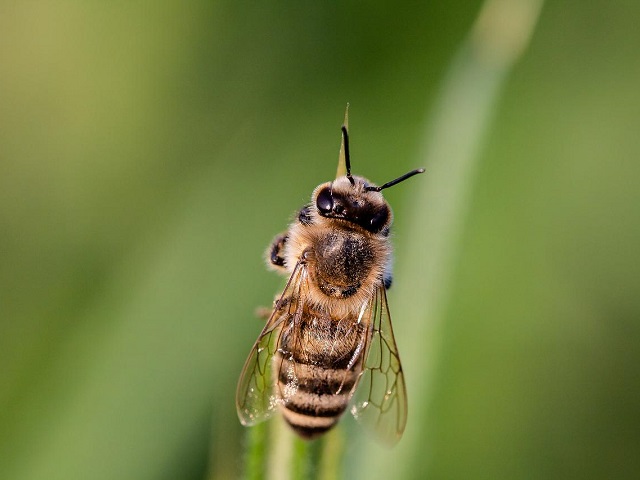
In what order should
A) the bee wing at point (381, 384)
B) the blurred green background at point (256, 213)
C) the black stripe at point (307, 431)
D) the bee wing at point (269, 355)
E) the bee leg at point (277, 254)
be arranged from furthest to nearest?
the blurred green background at point (256, 213) < the bee leg at point (277, 254) < the bee wing at point (381, 384) < the bee wing at point (269, 355) < the black stripe at point (307, 431)

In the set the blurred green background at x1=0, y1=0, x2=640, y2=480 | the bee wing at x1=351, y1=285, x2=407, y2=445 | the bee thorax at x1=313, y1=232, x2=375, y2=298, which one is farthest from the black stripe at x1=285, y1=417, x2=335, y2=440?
the blurred green background at x1=0, y1=0, x2=640, y2=480

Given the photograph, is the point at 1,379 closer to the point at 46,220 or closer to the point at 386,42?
the point at 46,220

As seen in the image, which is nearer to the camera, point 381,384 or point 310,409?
point 310,409

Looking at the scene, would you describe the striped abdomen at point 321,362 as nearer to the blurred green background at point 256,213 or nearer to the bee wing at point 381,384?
the bee wing at point 381,384

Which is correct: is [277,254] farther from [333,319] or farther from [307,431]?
[307,431]

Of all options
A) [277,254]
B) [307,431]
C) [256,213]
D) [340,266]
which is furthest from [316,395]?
[256,213]

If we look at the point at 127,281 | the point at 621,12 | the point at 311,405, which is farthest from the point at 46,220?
the point at 621,12

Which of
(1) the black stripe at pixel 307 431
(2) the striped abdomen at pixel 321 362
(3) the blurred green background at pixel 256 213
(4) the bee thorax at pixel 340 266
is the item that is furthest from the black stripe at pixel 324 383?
(3) the blurred green background at pixel 256 213
